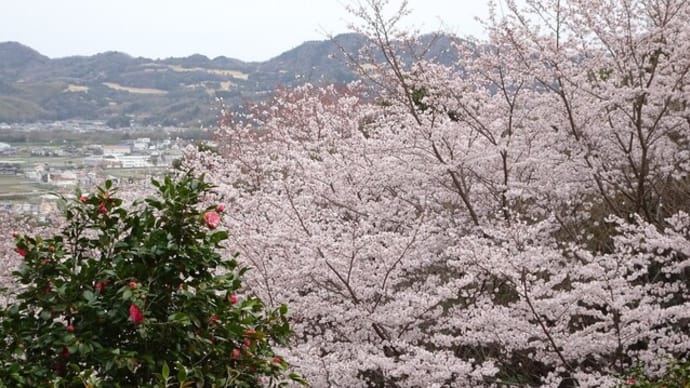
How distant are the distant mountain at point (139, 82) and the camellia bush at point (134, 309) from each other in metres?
20.3

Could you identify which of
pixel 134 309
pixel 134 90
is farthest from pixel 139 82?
pixel 134 309

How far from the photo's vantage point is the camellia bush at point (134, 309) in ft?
8.91

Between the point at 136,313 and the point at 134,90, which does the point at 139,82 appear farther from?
the point at 136,313

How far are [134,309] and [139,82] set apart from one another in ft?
123

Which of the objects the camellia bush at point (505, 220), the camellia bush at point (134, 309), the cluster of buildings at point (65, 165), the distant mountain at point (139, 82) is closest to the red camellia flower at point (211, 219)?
the camellia bush at point (134, 309)

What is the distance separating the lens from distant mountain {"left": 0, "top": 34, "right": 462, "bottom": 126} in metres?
27.8

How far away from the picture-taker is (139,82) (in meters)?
38.0

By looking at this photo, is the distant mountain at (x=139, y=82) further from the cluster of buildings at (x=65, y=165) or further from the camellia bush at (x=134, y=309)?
the camellia bush at (x=134, y=309)

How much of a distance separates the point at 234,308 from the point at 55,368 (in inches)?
30.6

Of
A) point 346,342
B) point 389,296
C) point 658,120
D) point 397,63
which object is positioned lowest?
point 346,342

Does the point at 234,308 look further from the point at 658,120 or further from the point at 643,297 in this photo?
the point at 658,120

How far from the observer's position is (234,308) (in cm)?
304

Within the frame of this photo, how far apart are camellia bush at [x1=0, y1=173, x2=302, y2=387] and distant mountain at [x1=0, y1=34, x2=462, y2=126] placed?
799 inches

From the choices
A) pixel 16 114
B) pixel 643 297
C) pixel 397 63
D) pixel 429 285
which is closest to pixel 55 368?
pixel 429 285
